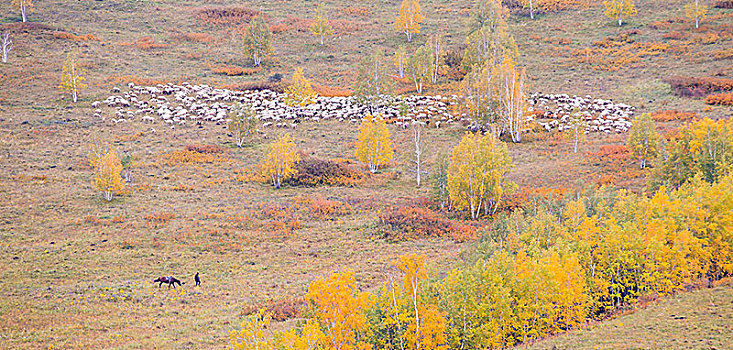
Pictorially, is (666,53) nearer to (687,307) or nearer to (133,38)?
(687,307)

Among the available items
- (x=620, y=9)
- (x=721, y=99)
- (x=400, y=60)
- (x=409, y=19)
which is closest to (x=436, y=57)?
(x=400, y=60)

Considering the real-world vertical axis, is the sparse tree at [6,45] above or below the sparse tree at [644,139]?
above

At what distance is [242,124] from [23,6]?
2522 inches

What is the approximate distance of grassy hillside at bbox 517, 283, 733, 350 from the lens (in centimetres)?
2114

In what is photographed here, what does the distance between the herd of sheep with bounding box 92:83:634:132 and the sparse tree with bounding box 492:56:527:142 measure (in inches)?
146

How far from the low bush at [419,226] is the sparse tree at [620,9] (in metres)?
75.4

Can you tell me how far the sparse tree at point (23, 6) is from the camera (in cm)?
10317

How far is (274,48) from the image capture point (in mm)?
103938

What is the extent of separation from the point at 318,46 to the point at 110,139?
162ft

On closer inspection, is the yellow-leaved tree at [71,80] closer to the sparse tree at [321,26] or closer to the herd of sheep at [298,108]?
the herd of sheep at [298,108]

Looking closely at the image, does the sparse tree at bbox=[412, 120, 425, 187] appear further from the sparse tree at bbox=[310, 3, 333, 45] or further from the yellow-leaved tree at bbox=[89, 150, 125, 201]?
the sparse tree at bbox=[310, 3, 333, 45]

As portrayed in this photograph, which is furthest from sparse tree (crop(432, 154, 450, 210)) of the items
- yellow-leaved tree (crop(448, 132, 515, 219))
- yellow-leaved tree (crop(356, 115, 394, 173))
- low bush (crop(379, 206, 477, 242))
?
yellow-leaved tree (crop(356, 115, 394, 173))

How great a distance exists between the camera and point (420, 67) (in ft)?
284

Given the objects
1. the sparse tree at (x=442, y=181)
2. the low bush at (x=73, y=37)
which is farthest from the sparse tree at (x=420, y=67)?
the low bush at (x=73, y=37)
